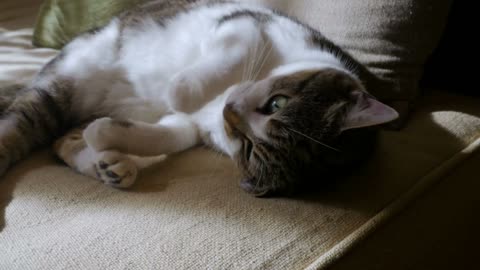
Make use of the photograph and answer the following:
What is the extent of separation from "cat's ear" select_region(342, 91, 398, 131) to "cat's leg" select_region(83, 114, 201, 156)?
52 cm

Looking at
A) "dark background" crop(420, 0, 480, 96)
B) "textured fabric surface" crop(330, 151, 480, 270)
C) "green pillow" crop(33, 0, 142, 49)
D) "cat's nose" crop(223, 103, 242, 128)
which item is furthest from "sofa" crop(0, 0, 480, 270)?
"green pillow" crop(33, 0, 142, 49)

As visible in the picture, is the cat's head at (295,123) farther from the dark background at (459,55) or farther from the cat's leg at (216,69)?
the dark background at (459,55)

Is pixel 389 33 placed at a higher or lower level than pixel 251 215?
higher

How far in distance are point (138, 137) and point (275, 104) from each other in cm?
40

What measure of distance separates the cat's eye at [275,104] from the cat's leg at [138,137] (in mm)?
318

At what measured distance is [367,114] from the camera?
97 centimetres

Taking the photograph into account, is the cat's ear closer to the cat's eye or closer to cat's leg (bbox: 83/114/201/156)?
the cat's eye

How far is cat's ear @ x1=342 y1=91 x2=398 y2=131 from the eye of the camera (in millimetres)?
954

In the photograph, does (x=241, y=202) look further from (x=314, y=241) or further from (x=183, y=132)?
(x=183, y=132)

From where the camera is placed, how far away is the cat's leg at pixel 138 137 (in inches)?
45.8

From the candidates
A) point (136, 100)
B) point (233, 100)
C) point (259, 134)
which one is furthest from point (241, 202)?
point (136, 100)

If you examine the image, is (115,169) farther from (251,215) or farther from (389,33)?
(389,33)

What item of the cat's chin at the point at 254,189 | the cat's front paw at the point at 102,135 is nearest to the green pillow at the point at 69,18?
the cat's front paw at the point at 102,135

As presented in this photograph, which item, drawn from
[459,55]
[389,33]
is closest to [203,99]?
[389,33]
